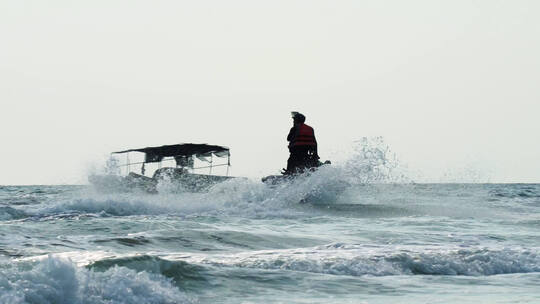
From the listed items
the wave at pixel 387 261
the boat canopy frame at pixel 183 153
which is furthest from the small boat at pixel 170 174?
the wave at pixel 387 261

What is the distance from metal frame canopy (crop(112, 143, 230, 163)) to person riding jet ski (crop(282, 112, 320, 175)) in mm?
7917

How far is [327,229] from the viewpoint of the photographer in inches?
539

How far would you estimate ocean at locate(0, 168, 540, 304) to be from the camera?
6.93m

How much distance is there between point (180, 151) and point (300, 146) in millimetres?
8885

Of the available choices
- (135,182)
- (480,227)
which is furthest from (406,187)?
(480,227)

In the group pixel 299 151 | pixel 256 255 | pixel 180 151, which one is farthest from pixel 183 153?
pixel 256 255

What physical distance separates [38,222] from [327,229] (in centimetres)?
485

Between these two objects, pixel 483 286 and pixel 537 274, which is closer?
pixel 483 286

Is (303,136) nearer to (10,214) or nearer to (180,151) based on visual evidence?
(10,214)

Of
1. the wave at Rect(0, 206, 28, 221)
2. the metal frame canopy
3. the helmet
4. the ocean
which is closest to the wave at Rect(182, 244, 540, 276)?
the ocean

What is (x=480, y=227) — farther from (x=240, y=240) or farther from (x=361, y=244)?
(x=240, y=240)

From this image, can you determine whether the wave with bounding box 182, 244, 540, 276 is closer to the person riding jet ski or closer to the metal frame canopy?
the person riding jet ski

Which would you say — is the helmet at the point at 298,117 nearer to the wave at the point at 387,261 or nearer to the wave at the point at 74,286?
the wave at the point at 387,261

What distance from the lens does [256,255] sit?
9.67 meters
